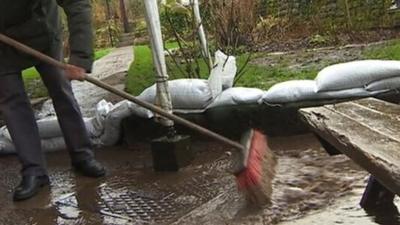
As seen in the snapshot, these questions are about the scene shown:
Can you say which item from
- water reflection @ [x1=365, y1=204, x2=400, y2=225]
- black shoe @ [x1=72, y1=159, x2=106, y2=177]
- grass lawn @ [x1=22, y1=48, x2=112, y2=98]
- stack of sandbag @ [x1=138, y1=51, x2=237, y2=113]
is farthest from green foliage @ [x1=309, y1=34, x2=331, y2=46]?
water reflection @ [x1=365, y1=204, x2=400, y2=225]

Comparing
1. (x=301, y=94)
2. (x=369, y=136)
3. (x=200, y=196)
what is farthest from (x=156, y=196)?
(x=369, y=136)

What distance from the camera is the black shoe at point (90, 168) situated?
4254 millimetres

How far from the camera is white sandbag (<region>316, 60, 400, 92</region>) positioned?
15.0 feet

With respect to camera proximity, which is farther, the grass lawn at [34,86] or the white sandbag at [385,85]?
the grass lawn at [34,86]

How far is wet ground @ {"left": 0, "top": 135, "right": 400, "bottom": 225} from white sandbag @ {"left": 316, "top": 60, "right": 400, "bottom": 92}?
0.40 metres

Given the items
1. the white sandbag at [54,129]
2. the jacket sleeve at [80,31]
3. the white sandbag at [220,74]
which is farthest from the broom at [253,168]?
the white sandbag at [54,129]

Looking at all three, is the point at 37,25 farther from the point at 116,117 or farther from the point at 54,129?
the point at 54,129

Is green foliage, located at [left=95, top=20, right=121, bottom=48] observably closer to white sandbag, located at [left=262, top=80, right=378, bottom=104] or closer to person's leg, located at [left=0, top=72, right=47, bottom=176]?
white sandbag, located at [left=262, top=80, right=378, bottom=104]

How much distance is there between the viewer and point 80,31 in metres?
3.78

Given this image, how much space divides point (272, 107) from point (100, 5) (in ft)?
80.3

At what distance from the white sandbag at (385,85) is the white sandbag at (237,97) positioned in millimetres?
753

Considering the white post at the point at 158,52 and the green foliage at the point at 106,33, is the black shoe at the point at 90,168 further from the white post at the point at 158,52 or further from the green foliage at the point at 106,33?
the green foliage at the point at 106,33

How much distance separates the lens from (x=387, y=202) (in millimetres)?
3242

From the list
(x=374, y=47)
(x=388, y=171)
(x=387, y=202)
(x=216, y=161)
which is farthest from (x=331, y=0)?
(x=388, y=171)
